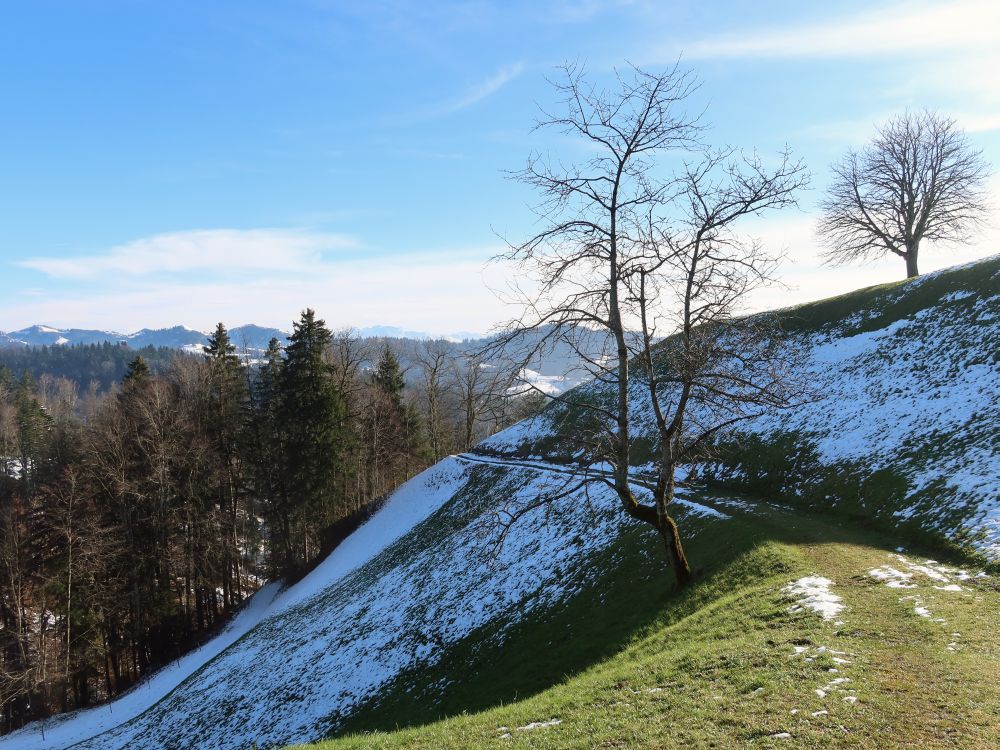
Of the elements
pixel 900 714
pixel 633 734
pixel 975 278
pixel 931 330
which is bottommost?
pixel 633 734

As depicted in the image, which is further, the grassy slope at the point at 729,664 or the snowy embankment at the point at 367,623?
the snowy embankment at the point at 367,623

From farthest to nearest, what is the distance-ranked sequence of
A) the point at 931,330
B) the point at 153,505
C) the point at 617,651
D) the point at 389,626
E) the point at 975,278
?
1. the point at 153,505
2. the point at 975,278
3. the point at 931,330
4. the point at 389,626
5. the point at 617,651

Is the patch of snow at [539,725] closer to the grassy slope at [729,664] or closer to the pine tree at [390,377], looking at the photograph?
the grassy slope at [729,664]

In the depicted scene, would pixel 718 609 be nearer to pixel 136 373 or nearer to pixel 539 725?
pixel 539 725

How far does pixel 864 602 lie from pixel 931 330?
62.1 ft

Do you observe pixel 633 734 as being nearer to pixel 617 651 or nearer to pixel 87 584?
pixel 617 651

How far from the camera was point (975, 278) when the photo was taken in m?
25.5

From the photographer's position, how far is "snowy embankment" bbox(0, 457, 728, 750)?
18.5 metres

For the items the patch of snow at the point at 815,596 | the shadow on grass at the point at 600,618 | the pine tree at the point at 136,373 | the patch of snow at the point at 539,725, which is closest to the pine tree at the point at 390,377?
the pine tree at the point at 136,373

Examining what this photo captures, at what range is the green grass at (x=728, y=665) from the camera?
6.80m

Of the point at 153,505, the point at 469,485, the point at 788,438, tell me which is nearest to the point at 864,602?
the point at 788,438

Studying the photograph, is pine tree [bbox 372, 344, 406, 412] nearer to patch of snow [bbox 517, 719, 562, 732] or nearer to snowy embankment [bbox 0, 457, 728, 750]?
snowy embankment [bbox 0, 457, 728, 750]

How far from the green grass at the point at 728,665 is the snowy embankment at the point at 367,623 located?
191cm

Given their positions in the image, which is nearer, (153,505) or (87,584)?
(87,584)
